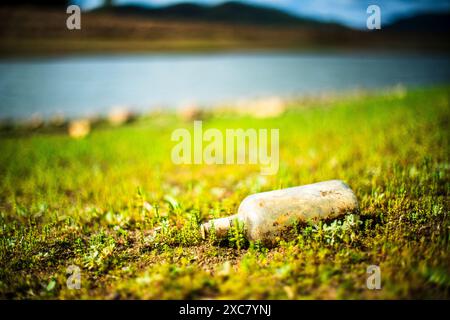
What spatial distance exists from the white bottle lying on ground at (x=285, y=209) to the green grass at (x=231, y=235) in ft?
0.42

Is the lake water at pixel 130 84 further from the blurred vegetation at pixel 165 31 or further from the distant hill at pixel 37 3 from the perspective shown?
the distant hill at pixel 37 3

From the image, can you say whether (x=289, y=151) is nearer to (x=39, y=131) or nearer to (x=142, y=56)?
(x=39, y=131)

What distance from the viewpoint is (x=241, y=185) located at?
16.1 feet

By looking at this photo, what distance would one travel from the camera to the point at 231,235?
3.22 m

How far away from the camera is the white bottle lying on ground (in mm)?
3049

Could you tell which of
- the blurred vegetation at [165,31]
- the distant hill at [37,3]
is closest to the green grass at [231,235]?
the blurred vegetation at [165,31]

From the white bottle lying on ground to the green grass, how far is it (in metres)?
0.13

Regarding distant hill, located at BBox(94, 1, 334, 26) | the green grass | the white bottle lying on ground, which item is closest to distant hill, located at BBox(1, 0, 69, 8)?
distant hill, located at BBox(94, 1, 334, 26)

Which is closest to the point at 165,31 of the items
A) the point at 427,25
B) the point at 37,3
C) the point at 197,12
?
the point at 197,12

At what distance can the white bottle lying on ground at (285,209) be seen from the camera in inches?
120

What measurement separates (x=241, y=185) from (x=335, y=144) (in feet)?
10.2

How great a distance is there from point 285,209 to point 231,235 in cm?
66

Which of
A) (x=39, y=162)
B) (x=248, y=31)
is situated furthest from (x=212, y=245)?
(x=248, y=31)

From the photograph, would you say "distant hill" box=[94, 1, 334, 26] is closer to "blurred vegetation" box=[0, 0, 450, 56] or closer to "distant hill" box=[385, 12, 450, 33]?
"blurred vegetation" box=[0, 0, 450, 56]
